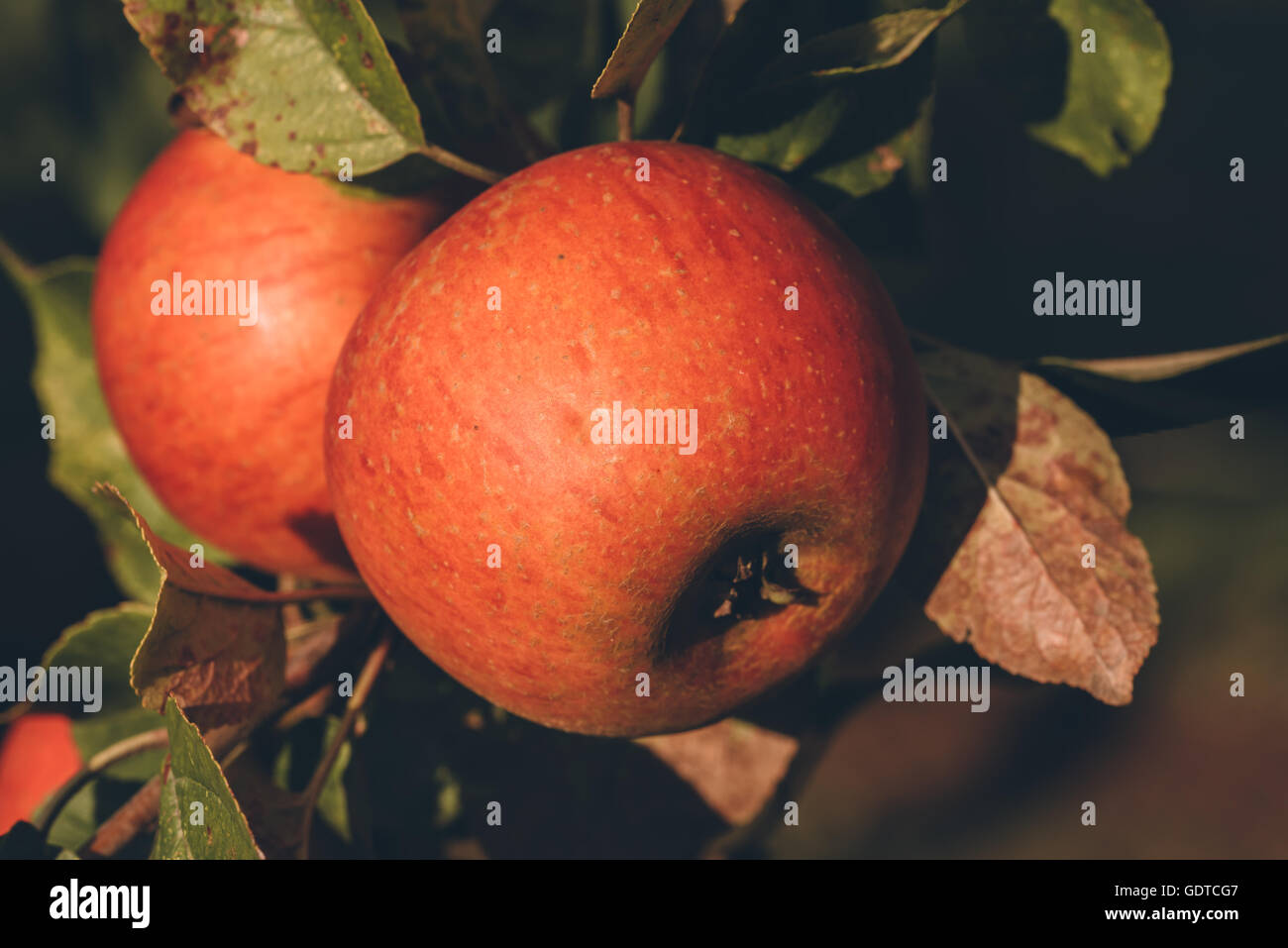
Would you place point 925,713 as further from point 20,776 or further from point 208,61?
point 208,61

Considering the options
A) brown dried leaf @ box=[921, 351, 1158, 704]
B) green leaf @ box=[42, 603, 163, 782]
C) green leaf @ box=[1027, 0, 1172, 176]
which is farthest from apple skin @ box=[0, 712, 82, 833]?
green leaf @ box=[1027, 0, 1172, 176]

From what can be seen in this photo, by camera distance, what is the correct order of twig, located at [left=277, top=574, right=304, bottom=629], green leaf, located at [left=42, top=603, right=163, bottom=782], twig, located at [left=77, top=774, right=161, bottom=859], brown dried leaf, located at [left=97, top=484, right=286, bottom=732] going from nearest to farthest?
brown dried leaf, located at [left=97, top=484, right=286, bottom=732]
twig, located at [left=77, top=774, right=161, bottom=859]
green leaf, located at [left=42, top=603, right=163, bottom=782]
twig, located at [left=277, top=574, right=304, bottom=629]

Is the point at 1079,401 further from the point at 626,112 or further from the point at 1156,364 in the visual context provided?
the point at 626,112

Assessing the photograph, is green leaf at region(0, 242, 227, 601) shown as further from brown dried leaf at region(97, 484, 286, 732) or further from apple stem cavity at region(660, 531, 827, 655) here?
apple stem cavity at region(660, 531, 827, 655)

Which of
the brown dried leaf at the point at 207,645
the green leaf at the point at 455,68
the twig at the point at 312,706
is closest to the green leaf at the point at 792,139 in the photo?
the green leaf at the point at 455,68

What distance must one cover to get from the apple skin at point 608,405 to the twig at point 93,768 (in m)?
0.40

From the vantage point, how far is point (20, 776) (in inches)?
48.7

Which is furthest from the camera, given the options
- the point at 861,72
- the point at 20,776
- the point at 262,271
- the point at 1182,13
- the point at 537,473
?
the point at 1182,13

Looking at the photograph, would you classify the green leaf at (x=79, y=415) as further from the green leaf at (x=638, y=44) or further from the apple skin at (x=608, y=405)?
the green leaf at (x=638, y=44)

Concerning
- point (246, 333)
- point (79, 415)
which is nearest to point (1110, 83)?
point (246, 333)

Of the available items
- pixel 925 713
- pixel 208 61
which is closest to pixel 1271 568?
pixel 925 713

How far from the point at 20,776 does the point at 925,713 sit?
7.54ft

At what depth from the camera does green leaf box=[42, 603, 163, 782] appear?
102 cm

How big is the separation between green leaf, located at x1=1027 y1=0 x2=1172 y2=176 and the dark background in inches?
1.7
